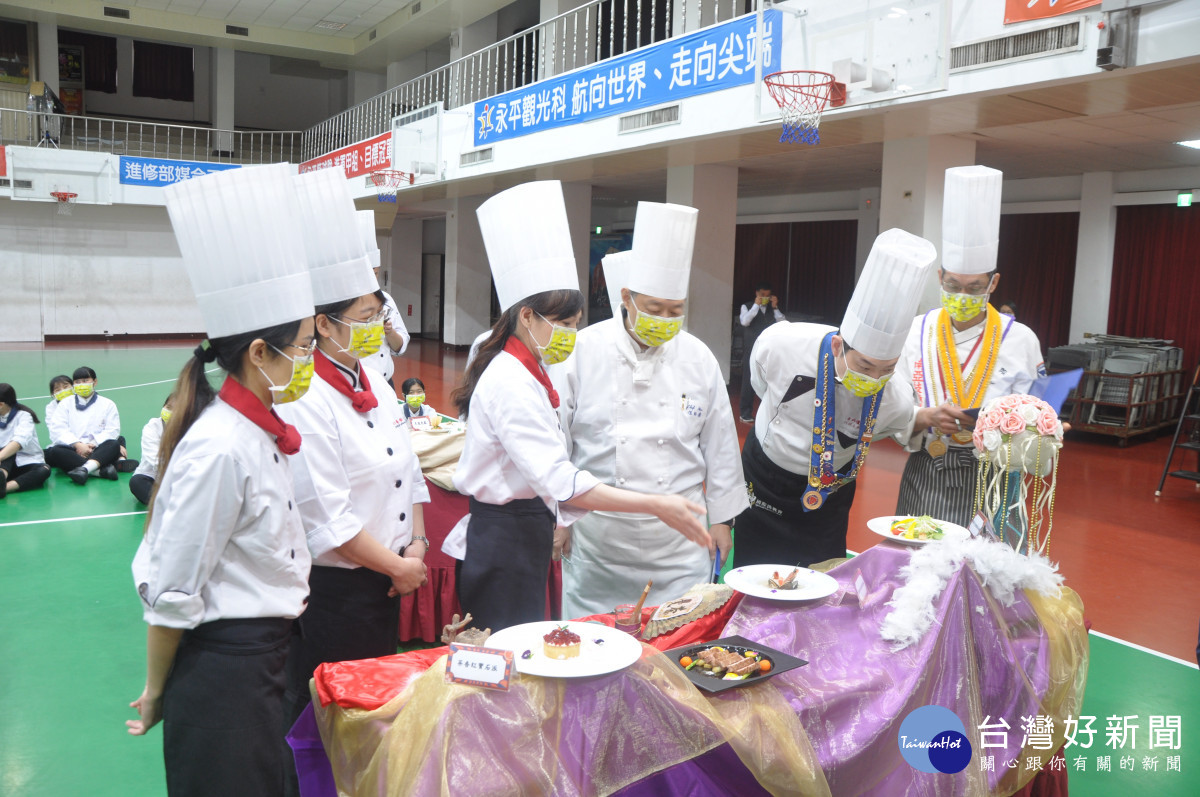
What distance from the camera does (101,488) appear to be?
6.34 metres

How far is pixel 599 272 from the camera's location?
17.5 metres

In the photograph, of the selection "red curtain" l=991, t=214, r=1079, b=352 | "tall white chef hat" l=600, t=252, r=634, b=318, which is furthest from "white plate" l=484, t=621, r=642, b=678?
"red curtain" l=991, t=214, r=1079, b=352

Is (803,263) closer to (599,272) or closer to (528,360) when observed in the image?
(599,272)

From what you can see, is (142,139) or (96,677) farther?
(142,139)

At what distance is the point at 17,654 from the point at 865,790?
10.8 ft

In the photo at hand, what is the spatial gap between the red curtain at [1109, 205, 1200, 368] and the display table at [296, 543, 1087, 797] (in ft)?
32.7

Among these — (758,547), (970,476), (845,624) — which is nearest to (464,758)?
(845,624)

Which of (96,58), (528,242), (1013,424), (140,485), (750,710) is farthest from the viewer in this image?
(96,58)

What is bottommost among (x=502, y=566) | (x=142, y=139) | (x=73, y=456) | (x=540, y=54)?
(x=73, y=456)

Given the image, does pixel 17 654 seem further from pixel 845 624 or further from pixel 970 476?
pixel 970 476

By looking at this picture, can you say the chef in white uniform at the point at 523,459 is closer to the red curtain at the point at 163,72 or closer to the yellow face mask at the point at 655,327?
the yellow face mask at the point at 655,327

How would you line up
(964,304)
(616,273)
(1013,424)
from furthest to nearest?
(616,273), (964,304), (1013,424)

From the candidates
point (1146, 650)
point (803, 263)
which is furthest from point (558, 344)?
point (803, 263)

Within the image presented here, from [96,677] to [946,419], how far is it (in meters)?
3.09
